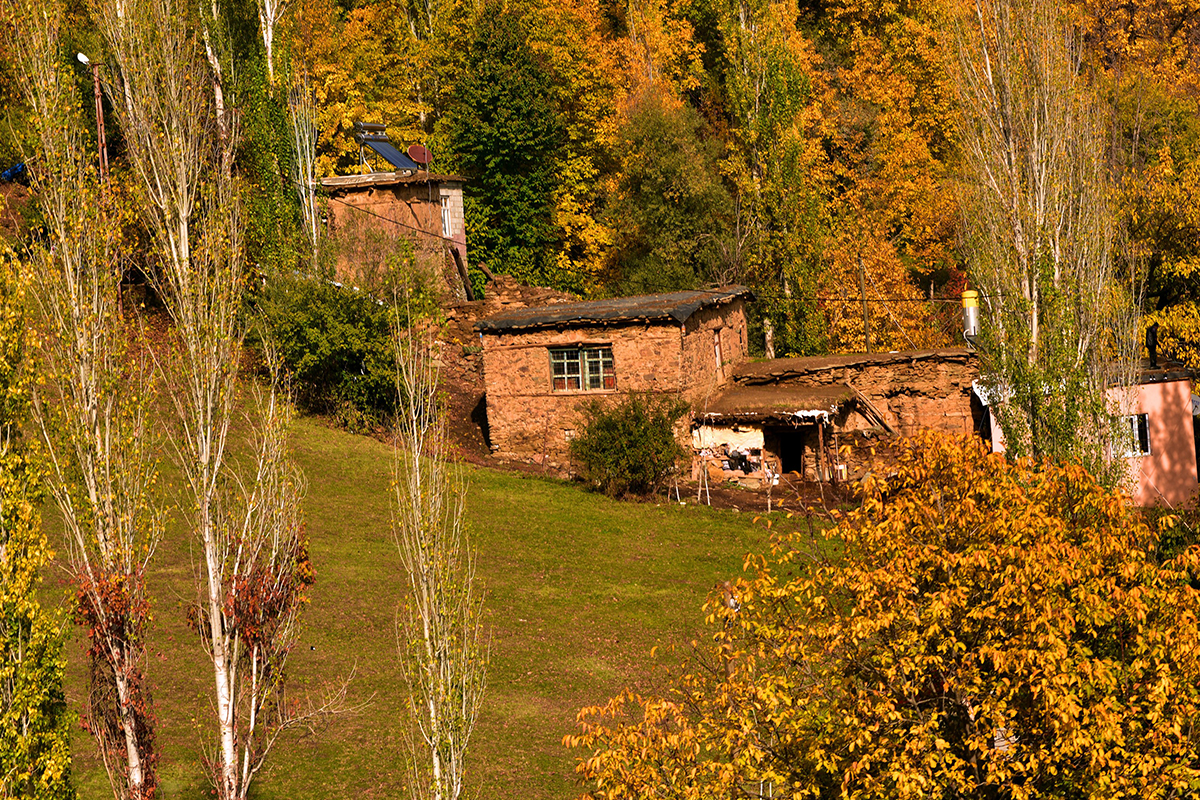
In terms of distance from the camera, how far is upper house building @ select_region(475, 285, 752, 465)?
109 feet

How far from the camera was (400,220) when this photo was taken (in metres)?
41.4

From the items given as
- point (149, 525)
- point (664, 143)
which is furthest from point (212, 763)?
point (664, 143)

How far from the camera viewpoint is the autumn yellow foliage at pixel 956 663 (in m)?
9.11

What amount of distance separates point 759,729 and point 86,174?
10779 millimetres

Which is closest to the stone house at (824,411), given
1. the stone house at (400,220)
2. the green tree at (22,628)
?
the stone house at (400,220)

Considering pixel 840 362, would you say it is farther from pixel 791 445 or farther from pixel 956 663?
pixel 956 663

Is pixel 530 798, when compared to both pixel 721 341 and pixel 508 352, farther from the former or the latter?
pixel 721 341

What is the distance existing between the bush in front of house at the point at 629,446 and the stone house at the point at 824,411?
1783 millimetres

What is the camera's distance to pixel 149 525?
1360 cm

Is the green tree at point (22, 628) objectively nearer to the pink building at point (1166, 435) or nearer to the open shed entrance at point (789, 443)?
the pink building at point (1166, 435)

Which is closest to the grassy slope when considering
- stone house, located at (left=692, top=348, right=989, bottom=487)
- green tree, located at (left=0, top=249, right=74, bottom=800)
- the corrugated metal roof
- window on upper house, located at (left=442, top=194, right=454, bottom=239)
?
green tree, located at (left=0, top=249, right=74, bottom=800)

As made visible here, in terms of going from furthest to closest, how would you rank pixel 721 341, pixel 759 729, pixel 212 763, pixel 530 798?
pixel 721 341 → pixel 530 798 → pixel 212 763 → pixel 759 729

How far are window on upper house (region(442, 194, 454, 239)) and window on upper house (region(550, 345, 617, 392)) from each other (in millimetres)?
11449

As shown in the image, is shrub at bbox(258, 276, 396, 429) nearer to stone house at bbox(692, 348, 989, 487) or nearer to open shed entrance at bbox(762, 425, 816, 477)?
stone house at bbox(692, 348, 989, 487)
